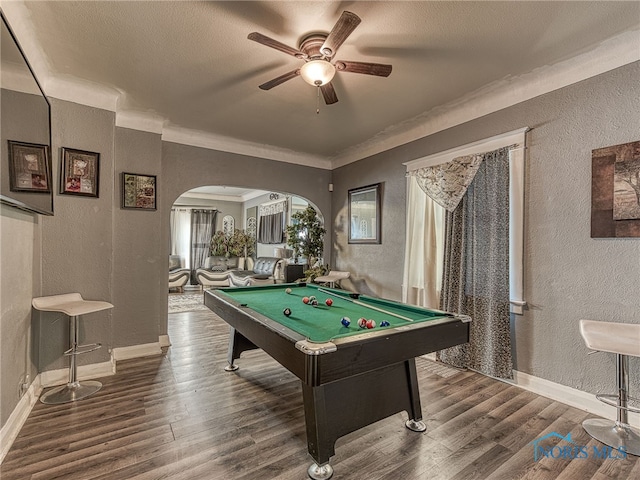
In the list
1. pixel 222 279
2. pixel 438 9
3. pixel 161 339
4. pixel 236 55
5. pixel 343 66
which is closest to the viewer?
pixel 438 9

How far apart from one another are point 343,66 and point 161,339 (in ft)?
11.7

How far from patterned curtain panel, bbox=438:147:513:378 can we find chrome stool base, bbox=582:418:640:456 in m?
0.66

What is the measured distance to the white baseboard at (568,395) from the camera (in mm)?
2191

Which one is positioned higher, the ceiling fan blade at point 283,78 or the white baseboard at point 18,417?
the ceiling fan blade at point 283,78

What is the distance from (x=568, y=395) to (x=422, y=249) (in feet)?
5.94

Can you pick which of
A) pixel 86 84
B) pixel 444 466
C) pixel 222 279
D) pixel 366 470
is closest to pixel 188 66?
pixel 86 84

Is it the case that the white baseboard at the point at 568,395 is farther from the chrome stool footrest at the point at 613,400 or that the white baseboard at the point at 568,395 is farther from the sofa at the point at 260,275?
the sofa at the point at 260,275

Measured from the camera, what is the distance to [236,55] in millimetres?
2357

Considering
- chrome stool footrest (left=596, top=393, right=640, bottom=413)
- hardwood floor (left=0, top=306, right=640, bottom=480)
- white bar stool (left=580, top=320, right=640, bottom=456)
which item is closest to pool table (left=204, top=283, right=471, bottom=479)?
hardwood floor (left=0, top=306, right=640, bottom=480)

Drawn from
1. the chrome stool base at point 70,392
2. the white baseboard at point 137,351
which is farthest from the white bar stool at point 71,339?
the white baseboard at point 137,351

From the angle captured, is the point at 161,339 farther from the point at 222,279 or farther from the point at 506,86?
the point at 506,86

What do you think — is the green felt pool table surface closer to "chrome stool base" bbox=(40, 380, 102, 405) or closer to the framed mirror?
"chrome stool base" bbox=(40, 380, 102, 405)

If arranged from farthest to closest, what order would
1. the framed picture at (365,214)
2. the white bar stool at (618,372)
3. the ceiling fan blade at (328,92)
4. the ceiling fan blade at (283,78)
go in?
the framed picture at (365,214) < the ceiling fan blade at (328,92) < the ceiling fan blade at (283,78) < the white bar stool at (618,372)

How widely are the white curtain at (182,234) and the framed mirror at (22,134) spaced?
260 inches
